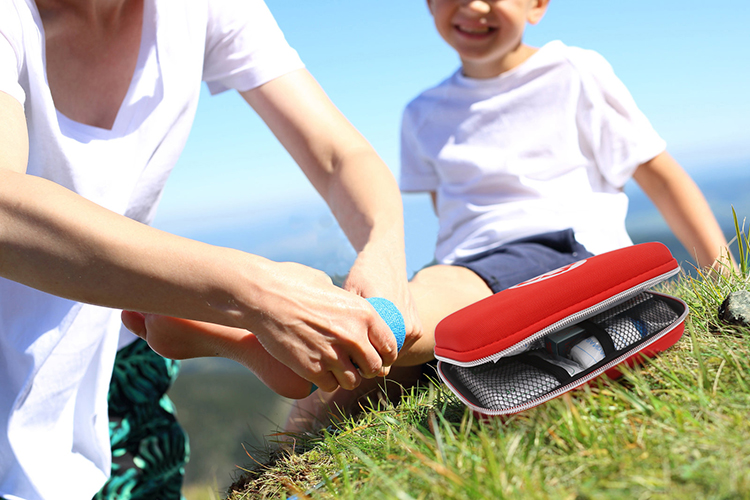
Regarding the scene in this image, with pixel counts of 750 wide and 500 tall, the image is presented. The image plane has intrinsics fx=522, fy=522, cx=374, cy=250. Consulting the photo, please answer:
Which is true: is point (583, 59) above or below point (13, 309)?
above

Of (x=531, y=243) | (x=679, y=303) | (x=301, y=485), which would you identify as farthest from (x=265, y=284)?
(x=531, y=243)

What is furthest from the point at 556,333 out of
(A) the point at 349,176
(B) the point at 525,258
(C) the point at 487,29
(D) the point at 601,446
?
(C) the point at 487,29

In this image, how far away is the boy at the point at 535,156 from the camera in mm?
1968

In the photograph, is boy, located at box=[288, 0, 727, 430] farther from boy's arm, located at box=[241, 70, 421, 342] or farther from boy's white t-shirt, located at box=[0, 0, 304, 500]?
boy's white t-shirt, located at box=[0, 0, 304, 500]

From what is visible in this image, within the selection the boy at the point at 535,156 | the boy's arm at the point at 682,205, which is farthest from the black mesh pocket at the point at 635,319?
the boy's arm at the point at 682,205

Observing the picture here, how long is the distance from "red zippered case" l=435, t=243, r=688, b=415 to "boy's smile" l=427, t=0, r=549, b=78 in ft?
4.35

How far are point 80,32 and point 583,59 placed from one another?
1869 millimetres

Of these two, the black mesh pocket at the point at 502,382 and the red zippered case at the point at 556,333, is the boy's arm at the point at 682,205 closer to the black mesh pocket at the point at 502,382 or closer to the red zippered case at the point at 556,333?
the red zippered case at the point at 556,333

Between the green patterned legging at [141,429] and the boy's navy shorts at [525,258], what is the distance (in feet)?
3.99

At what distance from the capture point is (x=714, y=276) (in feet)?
4.98

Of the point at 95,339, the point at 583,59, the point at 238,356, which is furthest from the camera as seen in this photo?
the point at 583,59

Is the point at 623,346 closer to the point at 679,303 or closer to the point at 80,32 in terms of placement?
the point at 679,303

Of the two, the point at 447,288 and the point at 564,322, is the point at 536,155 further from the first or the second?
the point at 564,322

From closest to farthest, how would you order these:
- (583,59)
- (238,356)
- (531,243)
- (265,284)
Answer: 1. (265,284)
2. (238,356)
3. (531,243)
4. (583,59)
